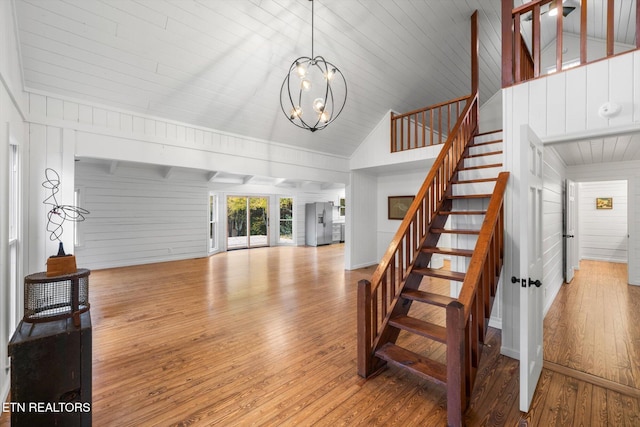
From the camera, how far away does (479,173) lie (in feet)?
11.1

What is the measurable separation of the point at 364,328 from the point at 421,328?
47 cm

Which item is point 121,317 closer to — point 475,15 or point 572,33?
point 475,15

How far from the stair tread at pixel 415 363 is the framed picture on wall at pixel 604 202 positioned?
813cm

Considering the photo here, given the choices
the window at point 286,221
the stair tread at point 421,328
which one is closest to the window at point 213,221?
the window at point 286,221

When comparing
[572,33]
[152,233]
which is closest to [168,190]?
[152,233]

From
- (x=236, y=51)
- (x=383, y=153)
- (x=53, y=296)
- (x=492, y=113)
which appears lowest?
(x=53, y=296)

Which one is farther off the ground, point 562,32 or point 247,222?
point 562,32

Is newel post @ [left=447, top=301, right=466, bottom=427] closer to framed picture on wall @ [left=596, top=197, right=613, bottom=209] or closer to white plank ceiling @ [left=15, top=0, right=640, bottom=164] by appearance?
white plank ceiling @ [left=15, top=0, right=640, bottom=164]

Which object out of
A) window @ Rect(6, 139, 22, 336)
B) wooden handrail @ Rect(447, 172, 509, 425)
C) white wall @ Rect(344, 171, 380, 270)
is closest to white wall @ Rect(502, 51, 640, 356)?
wooden handrail @ Rect(447, 172, 509, 425)

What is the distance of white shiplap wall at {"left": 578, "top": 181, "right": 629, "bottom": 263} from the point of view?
688cm

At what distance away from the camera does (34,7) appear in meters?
2.39

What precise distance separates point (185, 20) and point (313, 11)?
4.69 feet

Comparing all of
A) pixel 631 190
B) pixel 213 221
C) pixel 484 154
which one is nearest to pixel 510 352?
pixel 484 154

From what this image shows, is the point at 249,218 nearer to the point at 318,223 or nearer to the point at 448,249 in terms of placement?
the point at 318,223
